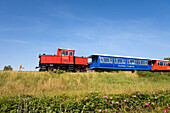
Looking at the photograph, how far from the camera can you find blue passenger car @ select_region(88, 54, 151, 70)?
18594 mm

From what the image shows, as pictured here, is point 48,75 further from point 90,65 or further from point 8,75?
point 90,65

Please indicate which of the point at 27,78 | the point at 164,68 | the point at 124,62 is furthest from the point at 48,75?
the point at 164,68

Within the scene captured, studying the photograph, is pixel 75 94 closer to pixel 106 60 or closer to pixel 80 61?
pixel 80 61

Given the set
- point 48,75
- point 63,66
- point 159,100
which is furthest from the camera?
point 63,66

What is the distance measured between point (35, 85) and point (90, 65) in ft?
37.0

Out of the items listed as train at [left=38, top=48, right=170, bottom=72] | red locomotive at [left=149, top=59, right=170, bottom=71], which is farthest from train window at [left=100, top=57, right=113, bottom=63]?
red locomotive at [left=149, top=59, right=170, bottom=71]

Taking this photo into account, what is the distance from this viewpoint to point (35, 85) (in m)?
10.6

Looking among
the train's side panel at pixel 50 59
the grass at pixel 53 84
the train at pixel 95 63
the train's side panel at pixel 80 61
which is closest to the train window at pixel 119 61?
the train at pixel 95 63

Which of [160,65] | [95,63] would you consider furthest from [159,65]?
[95,63]

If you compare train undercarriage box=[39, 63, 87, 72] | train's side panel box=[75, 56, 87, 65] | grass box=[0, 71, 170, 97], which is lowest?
grass box=[0, 71, 170, 97]

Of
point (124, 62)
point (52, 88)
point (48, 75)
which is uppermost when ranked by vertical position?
point (124, 62)

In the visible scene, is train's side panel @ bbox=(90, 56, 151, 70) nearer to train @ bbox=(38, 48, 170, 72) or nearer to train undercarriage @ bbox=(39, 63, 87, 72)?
train @ bbox=(38, 48, 170, 72)

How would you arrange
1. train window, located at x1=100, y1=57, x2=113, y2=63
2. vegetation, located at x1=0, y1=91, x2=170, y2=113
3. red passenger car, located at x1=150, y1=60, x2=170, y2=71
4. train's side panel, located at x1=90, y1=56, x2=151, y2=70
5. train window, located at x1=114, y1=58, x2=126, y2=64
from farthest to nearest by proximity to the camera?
1. red passenger car, located at x1=150, y1=60, x2=170, y2=71
2. train window, located at x1=114, y1=58, x2=126, y2=64
3. train window, located at x1=100, y1=57, x2=113, y2=63
4. train's side panel, located at x1=90, y1=56, x2=151, y2=70
5. vegetation, located at x1=0, y1=91, x2=170, y2=113

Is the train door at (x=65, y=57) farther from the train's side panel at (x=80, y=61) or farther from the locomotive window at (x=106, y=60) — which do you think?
the locomotive window at (x=106, y=60)
